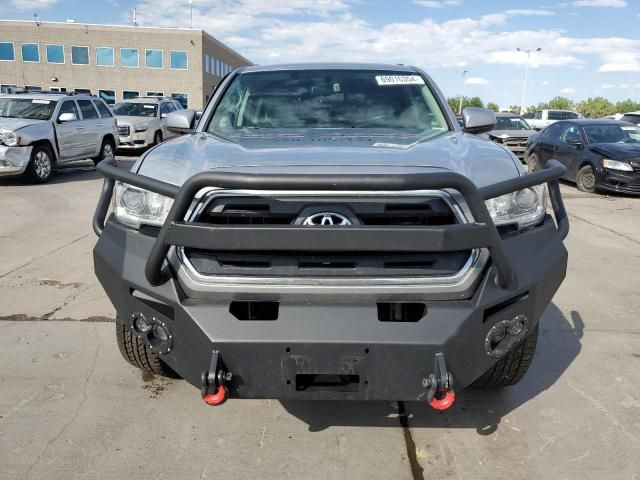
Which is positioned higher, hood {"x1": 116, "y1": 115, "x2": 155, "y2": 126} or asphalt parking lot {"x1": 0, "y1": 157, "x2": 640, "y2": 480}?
asphalt parking lot {"x1": 0, "y1": 157, "x2": 640, "y2": 480}

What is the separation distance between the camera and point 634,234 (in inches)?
305

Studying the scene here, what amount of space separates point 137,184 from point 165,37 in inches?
2010

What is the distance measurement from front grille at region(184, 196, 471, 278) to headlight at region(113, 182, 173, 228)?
0.27 metres

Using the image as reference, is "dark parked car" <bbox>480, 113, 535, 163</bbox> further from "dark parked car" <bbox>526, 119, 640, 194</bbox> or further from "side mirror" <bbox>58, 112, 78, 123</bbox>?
"side mirror" <bbox>58, 112, 78, 123</bbox>

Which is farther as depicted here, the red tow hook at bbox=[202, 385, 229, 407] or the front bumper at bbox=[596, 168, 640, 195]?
the front bumper at bbox=[596, 168, 640, 195]

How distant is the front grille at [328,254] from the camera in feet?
7.16

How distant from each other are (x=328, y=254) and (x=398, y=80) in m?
2.05

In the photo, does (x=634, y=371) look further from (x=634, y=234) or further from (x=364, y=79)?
(x=634, y=234)

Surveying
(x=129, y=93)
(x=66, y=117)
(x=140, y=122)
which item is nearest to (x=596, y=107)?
Result: (x=129, y=93)

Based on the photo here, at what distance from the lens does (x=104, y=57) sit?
1919 inches

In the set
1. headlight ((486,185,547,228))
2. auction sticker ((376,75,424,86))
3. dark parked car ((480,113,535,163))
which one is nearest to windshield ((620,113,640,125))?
dark parked car ((480,113,535,163))

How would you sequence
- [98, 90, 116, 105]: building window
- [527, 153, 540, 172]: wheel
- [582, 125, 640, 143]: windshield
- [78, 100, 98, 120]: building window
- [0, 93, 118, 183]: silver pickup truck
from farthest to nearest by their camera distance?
[98, 90, 116, 105]: building window < [527, 153, 540, 172]: wheel < [78, 100, 98, 120]: building window < [582, 125, 640, 143]: windshield < [0, 93, 118, 183]: silver pickup truck

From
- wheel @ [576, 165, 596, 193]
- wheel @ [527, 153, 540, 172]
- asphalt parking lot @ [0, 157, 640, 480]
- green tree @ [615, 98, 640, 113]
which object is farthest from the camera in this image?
green tree @ [615, 98, 640, 113]

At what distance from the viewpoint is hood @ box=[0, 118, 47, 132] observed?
10.7 metres
